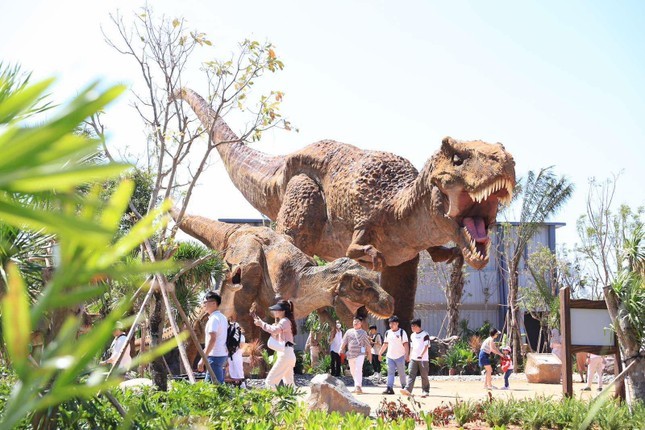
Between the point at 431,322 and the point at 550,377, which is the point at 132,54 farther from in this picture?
the point at 431,322

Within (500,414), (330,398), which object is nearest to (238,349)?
(330,398)

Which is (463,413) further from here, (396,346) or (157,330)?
(396,346)

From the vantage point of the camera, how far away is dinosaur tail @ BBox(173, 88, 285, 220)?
11914mm

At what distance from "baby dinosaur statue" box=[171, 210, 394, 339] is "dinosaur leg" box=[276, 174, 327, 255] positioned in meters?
0.17

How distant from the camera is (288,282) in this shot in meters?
10.7

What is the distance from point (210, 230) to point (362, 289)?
335cm

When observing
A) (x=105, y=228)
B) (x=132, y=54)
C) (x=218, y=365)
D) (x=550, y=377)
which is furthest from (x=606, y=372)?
(x=105, y=228)

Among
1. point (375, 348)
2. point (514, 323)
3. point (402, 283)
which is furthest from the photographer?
point (514, 323)

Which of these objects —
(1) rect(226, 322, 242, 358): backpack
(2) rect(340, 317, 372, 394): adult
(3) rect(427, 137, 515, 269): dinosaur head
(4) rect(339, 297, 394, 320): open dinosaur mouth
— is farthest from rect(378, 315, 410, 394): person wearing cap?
(1) rect(226, 322, 242, 358): backpack

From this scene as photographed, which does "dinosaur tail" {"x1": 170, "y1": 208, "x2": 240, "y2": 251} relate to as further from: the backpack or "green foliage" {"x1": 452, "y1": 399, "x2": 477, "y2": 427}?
"green foliage" {"x1": 452, "y1": 399, "x2": 477, "y2": 427}

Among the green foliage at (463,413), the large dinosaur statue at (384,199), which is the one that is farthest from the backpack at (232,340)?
the green foliage at (463,413)

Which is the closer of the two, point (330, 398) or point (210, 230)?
point (330, 398)

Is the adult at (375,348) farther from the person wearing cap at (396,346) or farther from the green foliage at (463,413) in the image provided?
the green foliage at (463,413)

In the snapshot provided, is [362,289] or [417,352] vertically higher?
[362,289]
